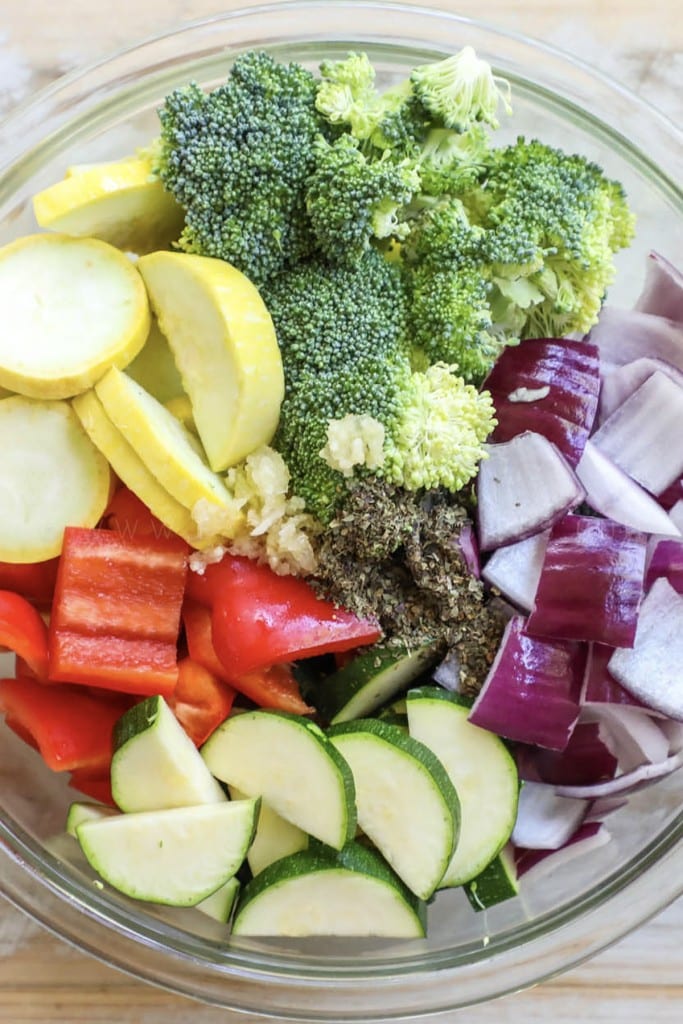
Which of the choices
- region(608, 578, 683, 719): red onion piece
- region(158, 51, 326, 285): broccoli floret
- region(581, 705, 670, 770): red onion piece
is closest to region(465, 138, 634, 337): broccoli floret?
region(158, 51, 326, 285): broccoli floret

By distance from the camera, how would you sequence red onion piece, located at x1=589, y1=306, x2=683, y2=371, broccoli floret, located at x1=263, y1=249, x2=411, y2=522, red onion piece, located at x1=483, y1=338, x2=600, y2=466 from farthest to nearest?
red onion piece, located at x1=589, y1=306, x2=683, y2=371 < red onion piece, located at x1=483, y1=338, x2=600, y2=466 < broccoli floret, located at x1=263, y1=249, x2=411, y2=522

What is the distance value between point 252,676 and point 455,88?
4.11ft

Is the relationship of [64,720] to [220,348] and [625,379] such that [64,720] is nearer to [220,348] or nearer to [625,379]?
[220,348]

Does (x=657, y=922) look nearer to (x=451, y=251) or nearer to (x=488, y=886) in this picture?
(x=488, y=886)

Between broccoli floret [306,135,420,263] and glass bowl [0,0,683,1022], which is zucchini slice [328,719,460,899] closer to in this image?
glass bowl [0,0,683,1022]

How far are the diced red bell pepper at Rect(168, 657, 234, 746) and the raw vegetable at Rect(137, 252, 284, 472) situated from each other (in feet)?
1.45

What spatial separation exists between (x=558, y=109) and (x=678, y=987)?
212cm

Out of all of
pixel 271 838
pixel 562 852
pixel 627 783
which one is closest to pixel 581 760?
pixel 627 783

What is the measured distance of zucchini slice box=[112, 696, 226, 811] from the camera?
169 centimetres

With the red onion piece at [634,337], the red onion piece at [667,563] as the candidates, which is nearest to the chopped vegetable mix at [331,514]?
the red onion piece at [667,563]

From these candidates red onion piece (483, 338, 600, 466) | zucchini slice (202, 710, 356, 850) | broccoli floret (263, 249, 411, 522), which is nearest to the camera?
zucchini slice (202, 710, 356, 850)

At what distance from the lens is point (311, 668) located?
201 cm

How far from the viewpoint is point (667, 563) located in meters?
1.83

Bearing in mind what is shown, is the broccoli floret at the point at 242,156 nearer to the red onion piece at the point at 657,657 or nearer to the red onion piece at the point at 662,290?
the red onion piece at the point at 662,290
